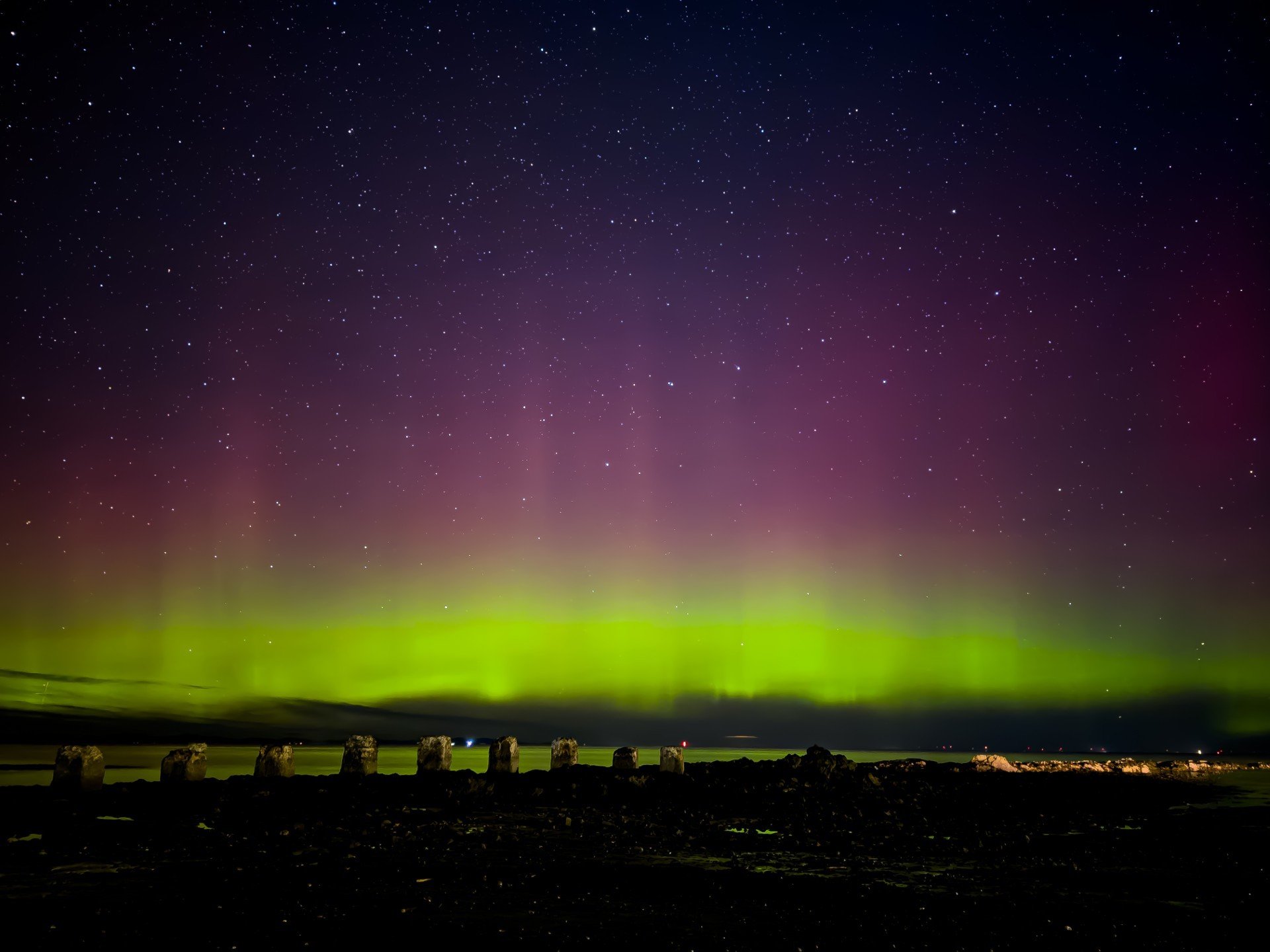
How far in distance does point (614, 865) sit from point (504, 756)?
45.3 ft

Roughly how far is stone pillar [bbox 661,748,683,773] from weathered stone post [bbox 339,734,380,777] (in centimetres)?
847

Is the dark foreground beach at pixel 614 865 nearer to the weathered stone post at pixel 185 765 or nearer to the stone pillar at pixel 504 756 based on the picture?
the weathered stone post at pixel 185 765

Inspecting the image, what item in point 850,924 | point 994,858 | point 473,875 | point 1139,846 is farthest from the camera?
point 1139,846

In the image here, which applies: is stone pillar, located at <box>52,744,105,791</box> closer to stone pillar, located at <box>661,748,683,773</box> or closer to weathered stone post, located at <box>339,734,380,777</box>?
weathered stone post, located at <box>339,734,380,777</box>

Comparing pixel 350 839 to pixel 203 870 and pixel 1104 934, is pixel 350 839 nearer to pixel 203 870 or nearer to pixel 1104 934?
pixel 203 870

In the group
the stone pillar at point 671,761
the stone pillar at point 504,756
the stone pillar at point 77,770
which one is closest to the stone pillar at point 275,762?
the stone pillar at point 77,770

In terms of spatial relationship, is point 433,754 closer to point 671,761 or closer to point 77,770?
point 671,761

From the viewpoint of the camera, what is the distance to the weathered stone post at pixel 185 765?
2167 cm

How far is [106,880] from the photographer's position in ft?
38.1

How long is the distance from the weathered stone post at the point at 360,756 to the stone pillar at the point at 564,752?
19.0 ft

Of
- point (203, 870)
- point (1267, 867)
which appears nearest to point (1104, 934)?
point (1267, 867)

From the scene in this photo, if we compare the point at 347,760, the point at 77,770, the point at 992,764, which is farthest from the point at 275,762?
the point at 992,764

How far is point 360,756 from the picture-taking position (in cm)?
2400

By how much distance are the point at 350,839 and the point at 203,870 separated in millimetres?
3328
